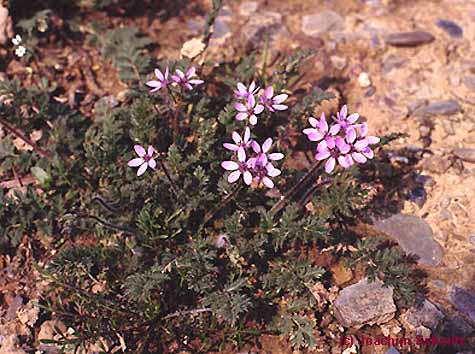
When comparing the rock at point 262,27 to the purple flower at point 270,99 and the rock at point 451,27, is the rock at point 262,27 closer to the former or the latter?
the rock at point 451,27

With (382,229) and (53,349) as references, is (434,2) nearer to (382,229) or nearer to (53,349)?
(382,229)

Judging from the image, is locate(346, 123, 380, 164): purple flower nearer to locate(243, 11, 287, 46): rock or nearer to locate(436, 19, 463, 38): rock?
locate(243, 11, 287, 46): rock

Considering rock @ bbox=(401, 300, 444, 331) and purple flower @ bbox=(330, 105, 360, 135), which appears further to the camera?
rock @ bbox=(401, 300, 444, 331)

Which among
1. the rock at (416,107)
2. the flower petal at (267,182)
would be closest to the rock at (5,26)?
the flower petal at (267,182)

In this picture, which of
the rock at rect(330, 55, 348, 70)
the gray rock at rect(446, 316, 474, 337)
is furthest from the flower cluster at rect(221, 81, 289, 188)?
the rock at rect(330, 55, 348, 70)

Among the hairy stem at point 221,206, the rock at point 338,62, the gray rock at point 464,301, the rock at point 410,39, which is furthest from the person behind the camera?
the rock at point 410,39

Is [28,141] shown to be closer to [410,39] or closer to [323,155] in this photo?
[323,155]
